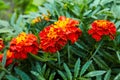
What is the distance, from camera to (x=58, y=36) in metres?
1.72

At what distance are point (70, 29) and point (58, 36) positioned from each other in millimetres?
76

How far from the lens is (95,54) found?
1811 millimetres

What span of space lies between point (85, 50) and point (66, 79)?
0.21 metres

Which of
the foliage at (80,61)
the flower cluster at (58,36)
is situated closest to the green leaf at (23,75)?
the foliage at (80,61)

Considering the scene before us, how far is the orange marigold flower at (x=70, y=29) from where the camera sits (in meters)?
1.73

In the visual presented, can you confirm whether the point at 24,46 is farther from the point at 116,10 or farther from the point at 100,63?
the point at 116,10

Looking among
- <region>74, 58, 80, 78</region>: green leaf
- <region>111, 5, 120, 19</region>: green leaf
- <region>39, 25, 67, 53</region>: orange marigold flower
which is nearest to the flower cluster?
<region>39, 25, 67, 53</region>: orange marigold flower

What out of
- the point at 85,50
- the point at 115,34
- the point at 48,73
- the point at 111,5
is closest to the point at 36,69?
the point at 48,73

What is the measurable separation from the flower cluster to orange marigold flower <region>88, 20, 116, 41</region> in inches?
3.1

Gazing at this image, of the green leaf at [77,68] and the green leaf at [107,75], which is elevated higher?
the green leaf at [77,68]

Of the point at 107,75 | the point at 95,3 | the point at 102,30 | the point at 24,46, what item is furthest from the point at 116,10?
the point at 24,46

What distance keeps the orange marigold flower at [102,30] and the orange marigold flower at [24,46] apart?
273 millimetres

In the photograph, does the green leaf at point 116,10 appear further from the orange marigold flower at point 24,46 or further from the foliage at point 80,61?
the orange marigold flower at point 24,46

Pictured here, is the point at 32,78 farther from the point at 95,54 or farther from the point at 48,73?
the point at 95,54
